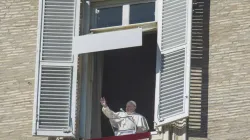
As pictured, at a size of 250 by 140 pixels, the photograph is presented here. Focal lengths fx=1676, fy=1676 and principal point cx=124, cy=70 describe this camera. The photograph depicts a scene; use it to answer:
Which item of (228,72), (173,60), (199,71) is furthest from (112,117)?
(228,72)

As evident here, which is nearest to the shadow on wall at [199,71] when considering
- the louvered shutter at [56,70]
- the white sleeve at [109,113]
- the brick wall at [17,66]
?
the white sleeve at [109,113]

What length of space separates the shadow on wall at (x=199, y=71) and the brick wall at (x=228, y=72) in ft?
0.10

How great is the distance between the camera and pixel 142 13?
64.8 feet

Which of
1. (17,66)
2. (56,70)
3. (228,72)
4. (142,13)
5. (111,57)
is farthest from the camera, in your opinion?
(111,57)

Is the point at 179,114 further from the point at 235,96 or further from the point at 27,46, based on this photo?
the point at 27,46

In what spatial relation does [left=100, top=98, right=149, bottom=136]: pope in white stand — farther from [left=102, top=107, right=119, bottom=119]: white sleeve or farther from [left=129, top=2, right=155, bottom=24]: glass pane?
[left=129, top=2, right=155, bottom=24]: glass pane

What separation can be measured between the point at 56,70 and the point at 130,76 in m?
0.96

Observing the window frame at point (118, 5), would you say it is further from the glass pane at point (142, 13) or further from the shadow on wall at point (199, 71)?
the shadow on wall at point (199, 71)

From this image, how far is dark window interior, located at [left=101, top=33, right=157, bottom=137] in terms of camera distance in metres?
19.7

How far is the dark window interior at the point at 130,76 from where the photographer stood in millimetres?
19719

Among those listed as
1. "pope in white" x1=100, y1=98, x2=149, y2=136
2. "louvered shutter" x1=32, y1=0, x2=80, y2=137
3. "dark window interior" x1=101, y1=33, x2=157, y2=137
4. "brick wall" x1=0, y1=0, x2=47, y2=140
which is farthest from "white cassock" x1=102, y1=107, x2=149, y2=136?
"brick wall" x1=0, y1=0, x2=47, y2=140

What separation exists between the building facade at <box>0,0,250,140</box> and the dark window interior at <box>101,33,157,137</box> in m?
0.65

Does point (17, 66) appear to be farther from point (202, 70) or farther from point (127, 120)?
point (202, 70)

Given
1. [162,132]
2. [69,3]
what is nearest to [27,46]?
[69,3]
